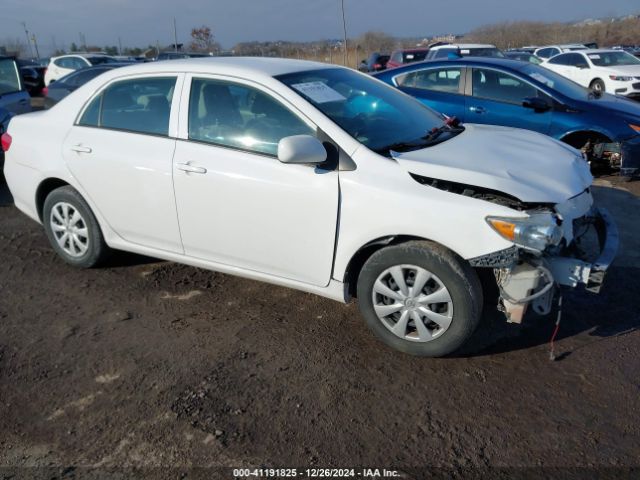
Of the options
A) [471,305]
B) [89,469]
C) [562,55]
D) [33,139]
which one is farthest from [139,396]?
[562,55]

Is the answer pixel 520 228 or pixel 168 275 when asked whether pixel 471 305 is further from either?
pixel 168 275

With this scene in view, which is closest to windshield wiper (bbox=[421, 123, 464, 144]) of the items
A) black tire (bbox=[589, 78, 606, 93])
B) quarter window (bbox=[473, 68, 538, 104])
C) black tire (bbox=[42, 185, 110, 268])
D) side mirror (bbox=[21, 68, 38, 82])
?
black tire (bbox=[42, 185, 110, 268])

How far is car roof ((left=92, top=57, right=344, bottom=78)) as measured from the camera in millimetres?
3775

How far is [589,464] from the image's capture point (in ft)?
8.26

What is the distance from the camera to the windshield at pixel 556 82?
7234mm

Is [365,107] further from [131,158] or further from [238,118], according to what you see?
[131,158]

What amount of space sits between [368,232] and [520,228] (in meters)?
0.86

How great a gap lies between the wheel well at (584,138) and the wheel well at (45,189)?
233 inches

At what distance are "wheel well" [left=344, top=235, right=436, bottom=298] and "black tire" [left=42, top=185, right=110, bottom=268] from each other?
223 cm

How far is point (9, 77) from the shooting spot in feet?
29.8

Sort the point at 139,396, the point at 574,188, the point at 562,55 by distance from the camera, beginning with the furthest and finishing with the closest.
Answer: the point at 562,55 → the point at 574,188 → the point at 139,396

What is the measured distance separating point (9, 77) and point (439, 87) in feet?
23.0

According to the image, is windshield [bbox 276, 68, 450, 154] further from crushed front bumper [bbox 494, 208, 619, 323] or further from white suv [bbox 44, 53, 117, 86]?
white suv [bbox 44, 53, 117, 86]

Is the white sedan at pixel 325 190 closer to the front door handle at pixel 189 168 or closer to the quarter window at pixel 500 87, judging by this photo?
Result: the front door handle at pixel 189 168
